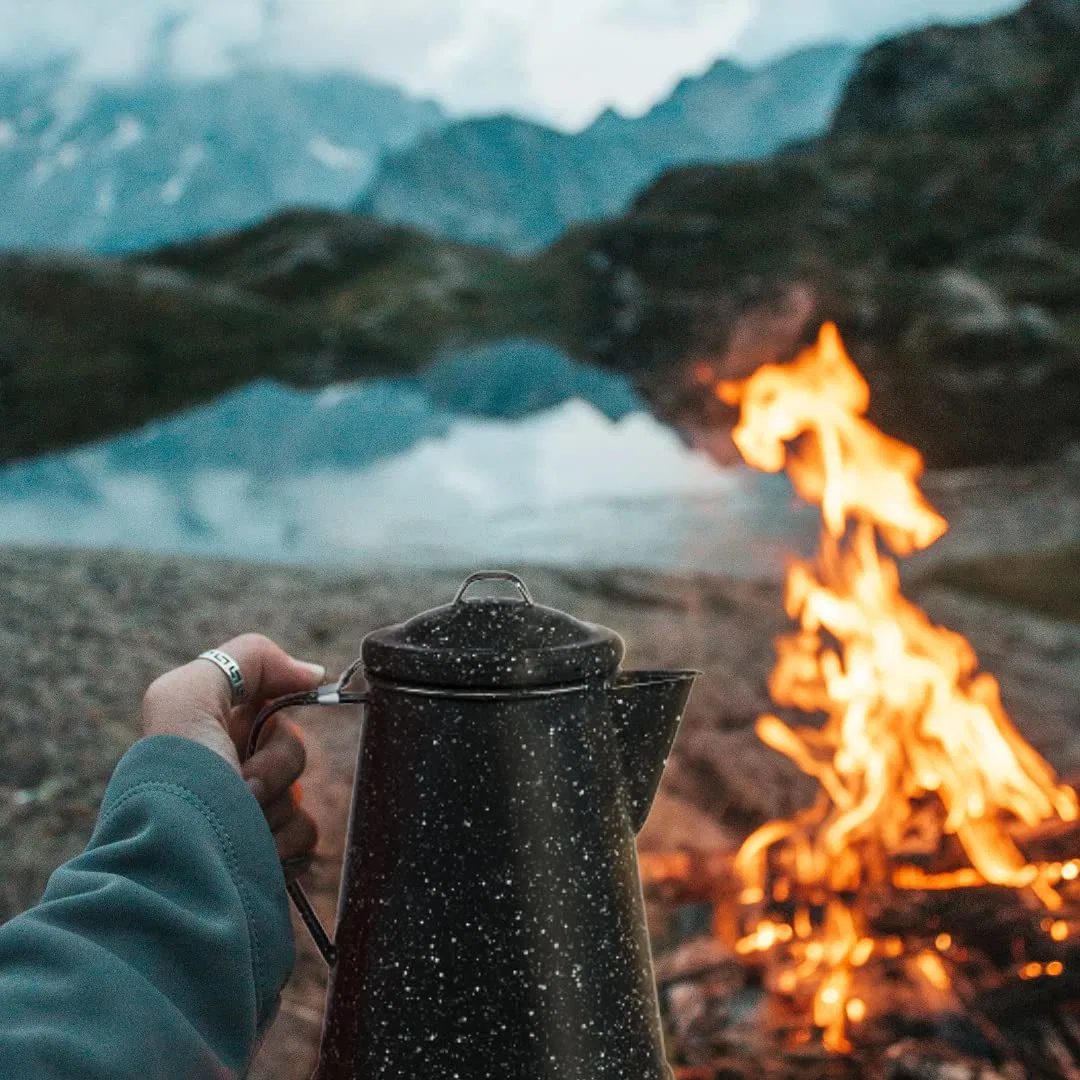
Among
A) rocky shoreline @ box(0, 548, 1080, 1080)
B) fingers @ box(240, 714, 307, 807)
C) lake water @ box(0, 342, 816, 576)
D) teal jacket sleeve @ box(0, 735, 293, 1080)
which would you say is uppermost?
lake water @ box(0, 342, 816, 576)

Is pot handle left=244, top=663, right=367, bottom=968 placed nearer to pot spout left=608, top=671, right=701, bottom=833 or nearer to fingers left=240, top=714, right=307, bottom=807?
fingers left=240, top=714, right=307, bottom=807

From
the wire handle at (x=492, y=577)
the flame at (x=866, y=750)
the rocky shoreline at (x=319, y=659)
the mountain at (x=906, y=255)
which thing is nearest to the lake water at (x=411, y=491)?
the rocky shoreline at (x=319, y=659)

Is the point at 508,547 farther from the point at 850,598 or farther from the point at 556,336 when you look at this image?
the point at 556,336

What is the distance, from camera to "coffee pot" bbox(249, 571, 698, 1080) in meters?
1.19

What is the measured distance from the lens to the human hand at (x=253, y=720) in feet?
3.84

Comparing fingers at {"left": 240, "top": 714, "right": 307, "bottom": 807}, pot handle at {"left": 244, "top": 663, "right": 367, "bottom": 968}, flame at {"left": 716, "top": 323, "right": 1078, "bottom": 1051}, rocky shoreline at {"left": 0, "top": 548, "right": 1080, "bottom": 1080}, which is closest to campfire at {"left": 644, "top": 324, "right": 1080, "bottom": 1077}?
flame at {"left": 716, "top": 323, "right": 1078, "bottom": 1051}

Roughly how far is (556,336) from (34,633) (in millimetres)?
27601

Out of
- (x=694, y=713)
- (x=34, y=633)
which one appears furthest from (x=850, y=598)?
(x=34, y=633)

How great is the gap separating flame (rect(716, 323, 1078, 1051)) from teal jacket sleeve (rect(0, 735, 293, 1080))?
186cm

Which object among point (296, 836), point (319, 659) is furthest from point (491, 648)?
point (319, 659)

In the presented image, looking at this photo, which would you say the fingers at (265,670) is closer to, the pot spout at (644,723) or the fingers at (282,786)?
the fingers at (282,786)

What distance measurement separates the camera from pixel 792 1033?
2.54 m

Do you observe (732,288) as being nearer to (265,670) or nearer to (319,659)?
(319,659)

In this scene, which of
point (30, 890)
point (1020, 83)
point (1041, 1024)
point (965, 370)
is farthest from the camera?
point (1020, 83)
